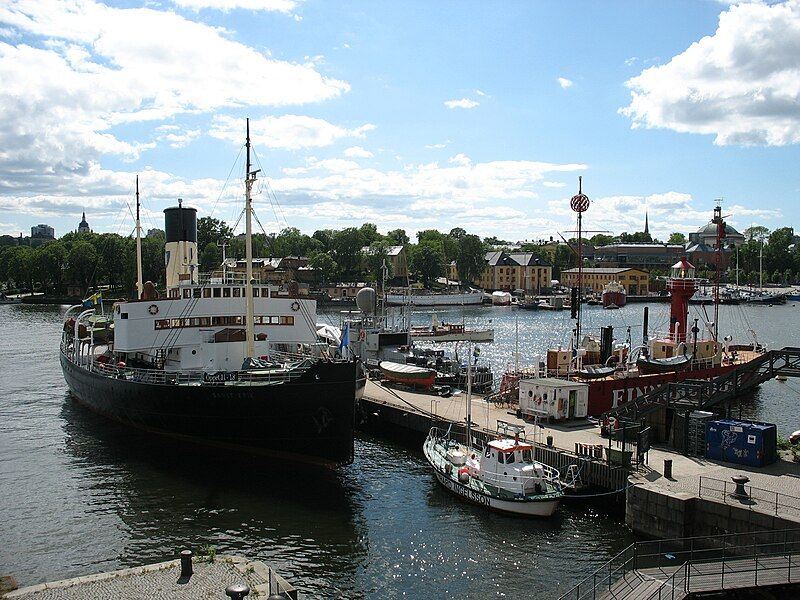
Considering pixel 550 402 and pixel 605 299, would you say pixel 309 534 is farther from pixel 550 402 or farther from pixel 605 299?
pixel 605 299

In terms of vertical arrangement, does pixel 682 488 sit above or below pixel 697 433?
below

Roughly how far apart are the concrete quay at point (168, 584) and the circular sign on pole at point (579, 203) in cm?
3667

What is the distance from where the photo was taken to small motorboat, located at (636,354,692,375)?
4391cm

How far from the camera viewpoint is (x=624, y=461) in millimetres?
28469

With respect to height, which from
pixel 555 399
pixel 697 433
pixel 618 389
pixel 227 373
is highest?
pixel 227 373

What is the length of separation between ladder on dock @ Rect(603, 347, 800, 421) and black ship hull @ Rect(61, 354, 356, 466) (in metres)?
12.9

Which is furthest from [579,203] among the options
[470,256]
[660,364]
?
[470,256]

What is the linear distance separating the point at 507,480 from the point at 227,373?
14.5 m

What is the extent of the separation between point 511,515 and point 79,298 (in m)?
168

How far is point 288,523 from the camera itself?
27219 mm

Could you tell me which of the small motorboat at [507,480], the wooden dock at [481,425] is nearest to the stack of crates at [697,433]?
the wooden dock at [481,425]

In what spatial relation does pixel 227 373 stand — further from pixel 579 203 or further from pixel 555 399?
pixel 579 203

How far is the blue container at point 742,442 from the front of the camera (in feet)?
92.8

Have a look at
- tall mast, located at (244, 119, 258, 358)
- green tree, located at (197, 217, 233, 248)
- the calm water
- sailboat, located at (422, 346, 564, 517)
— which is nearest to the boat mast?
tall mast, located at (244, 119, 258, 358)
